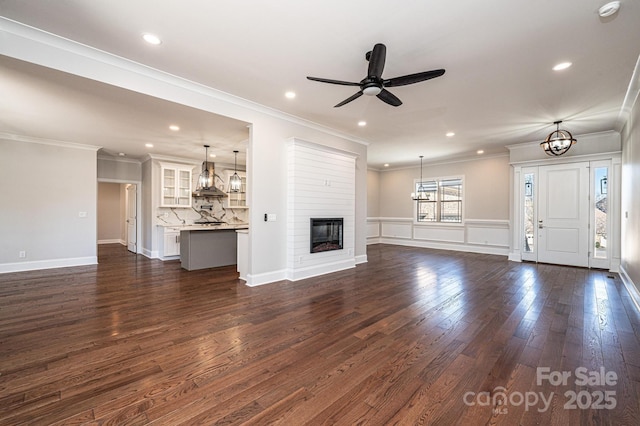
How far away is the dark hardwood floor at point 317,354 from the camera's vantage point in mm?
1717

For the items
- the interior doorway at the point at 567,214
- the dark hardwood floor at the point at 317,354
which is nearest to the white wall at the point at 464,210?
the interior doorway at the point at 567,214

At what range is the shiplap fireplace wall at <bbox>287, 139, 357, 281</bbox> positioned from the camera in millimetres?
4980

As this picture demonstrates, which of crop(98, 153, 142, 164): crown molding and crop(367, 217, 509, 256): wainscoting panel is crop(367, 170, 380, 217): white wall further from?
crop(98, 153, 142, 164): crown molding

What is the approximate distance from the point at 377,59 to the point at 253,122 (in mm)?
2570

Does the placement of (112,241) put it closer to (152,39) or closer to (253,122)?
(253,122)

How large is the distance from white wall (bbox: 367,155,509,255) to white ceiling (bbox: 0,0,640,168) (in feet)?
9.45

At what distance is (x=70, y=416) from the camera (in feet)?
5.38

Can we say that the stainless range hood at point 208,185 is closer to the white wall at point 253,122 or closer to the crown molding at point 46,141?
the crown molding at point 46,141

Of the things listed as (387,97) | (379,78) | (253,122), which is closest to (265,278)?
(253,122)

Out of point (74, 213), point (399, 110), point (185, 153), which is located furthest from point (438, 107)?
point (74, 213)

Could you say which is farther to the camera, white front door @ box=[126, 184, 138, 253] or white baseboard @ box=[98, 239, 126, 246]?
white baseboard @ box=[98, 239, 126, 246]

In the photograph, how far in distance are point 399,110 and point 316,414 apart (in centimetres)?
456

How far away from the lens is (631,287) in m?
4.13

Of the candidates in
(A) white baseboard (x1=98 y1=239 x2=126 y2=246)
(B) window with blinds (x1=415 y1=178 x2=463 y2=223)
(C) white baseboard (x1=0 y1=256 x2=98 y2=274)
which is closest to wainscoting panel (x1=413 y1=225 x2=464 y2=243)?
(B) window with blinds (x1=415 y1=178 x2=463 y2=223)
